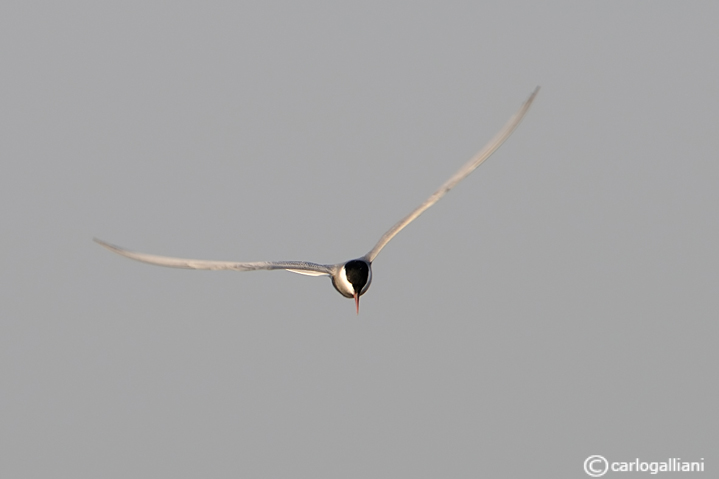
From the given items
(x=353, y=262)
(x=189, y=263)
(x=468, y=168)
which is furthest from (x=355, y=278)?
(x=189, y=263)

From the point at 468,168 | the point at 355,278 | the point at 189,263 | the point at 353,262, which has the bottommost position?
the point at 189,263

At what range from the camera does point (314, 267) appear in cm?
2353

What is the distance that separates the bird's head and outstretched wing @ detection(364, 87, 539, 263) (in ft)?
2.96

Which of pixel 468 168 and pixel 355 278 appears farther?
pixel 355 278

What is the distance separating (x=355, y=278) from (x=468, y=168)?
3793 millimetres

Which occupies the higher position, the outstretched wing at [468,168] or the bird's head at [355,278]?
the outstretched wing at [468,168]

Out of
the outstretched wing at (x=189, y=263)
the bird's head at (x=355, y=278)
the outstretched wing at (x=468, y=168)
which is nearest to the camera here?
the outstretched wing at (x=189, y=263)

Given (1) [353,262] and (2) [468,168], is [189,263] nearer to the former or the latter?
(1) [353,262]

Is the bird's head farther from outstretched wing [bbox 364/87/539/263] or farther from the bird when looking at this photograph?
outstretched wing [bbox 364/87/539/263]

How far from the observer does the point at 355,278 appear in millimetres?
23406

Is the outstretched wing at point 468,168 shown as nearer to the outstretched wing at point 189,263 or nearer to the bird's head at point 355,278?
the bird's head at point 355,278

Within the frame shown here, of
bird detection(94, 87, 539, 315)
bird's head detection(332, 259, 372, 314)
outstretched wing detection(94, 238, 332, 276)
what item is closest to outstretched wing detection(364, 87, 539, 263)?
bird detection(94, 87, 539, 315)

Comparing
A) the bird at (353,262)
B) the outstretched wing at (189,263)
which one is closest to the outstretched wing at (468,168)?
the bird at (353,262)

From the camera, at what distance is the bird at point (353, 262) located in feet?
65.3
